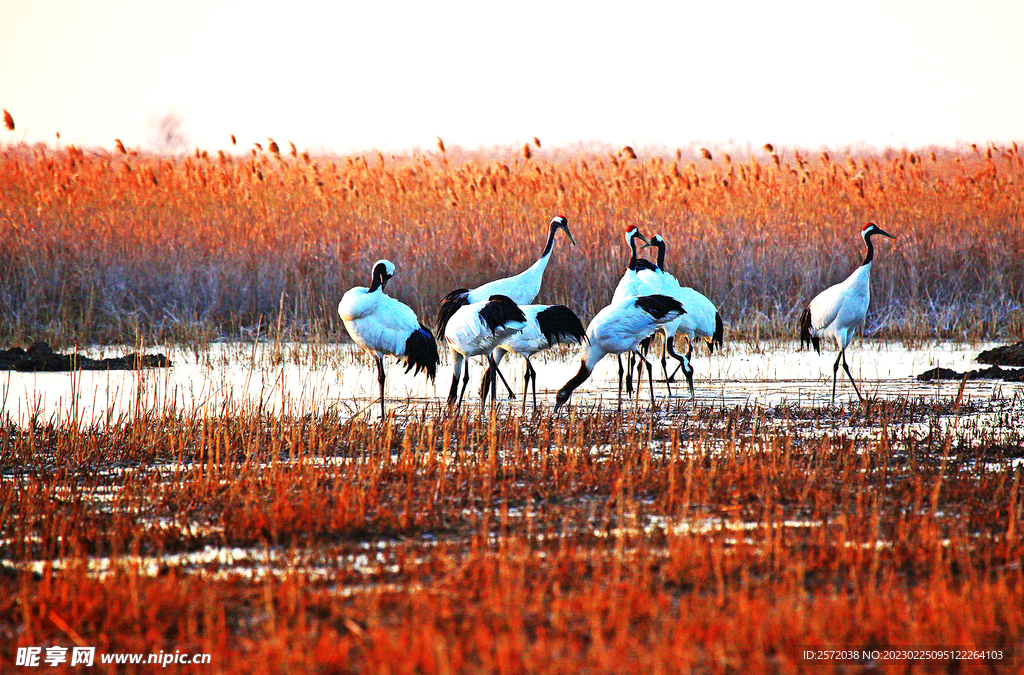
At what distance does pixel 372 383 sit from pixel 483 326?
1.41 meters

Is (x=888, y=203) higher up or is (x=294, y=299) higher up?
(x=888, y=203)

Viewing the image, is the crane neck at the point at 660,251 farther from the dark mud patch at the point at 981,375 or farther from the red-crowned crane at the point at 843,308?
the dark mud patch at the point at 981,375

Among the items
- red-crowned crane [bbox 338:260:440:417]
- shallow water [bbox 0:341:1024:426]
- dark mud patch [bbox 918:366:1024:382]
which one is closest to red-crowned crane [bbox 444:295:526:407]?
red-crowned crane [bbox 338:260:440:417]

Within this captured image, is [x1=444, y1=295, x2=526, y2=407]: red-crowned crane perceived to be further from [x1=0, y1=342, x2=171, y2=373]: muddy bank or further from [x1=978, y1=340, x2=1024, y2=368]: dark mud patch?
[x1=978, y1=340, x2=1024, y2=368]: dark mud patch

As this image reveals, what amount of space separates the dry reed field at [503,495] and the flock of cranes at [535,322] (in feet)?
1.22

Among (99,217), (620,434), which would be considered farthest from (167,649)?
(99,217)

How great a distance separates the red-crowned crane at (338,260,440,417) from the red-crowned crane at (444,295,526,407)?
0.27m

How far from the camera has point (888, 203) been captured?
42.2 ft

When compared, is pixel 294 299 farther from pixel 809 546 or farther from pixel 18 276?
pixel 809 546

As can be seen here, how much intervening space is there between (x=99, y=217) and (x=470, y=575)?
9917 millimetres

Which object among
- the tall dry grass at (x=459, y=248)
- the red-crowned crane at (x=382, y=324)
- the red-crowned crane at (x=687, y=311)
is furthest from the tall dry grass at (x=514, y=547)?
the tall dry grass at (x=459, y=248)

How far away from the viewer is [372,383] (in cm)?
820

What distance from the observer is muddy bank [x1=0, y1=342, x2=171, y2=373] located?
852 centimetres

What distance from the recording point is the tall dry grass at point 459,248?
1055 centimetres
